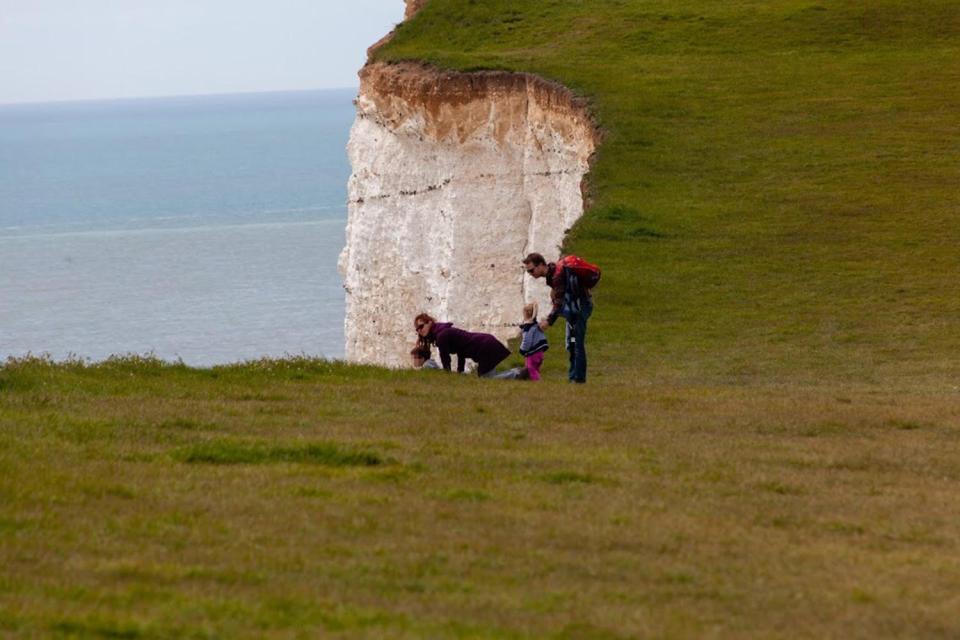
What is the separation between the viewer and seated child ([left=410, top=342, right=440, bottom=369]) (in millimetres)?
18562

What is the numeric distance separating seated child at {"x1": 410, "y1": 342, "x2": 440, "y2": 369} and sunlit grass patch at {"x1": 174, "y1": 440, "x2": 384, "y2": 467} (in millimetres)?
5995

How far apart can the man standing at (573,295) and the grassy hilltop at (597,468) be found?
0.54m

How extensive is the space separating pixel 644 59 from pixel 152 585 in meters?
34.1

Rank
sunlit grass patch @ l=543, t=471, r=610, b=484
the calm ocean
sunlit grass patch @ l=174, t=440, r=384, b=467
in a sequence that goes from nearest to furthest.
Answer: sunlit grass patch @ l=543, t=471, r=610, b=484
sunlit grass patch @ l=174, t=440, r=384, b=467
the calm ocean

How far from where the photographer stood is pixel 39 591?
27.4 ft

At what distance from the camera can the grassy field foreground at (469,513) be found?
819 centimetres

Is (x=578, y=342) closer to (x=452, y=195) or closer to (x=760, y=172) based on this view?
(x=760, y=172)

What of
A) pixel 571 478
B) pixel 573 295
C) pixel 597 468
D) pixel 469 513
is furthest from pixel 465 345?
pixel 469 513

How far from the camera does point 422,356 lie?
18.7m

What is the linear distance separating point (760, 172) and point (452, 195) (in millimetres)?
10183

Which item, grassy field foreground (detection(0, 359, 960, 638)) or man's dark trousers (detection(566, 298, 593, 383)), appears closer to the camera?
grassy field foreground (detection(0, 359, 960, 638))

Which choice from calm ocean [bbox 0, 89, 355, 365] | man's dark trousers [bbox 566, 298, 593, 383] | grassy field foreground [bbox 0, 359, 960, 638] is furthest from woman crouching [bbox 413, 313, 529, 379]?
calm ocean [bbox 0, 89, 355, 365]

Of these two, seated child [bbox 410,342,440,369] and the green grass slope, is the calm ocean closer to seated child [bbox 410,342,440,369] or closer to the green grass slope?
seated child [bbox 410,342,440,369]

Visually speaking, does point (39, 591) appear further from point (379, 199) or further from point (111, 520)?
point (379, 199)
